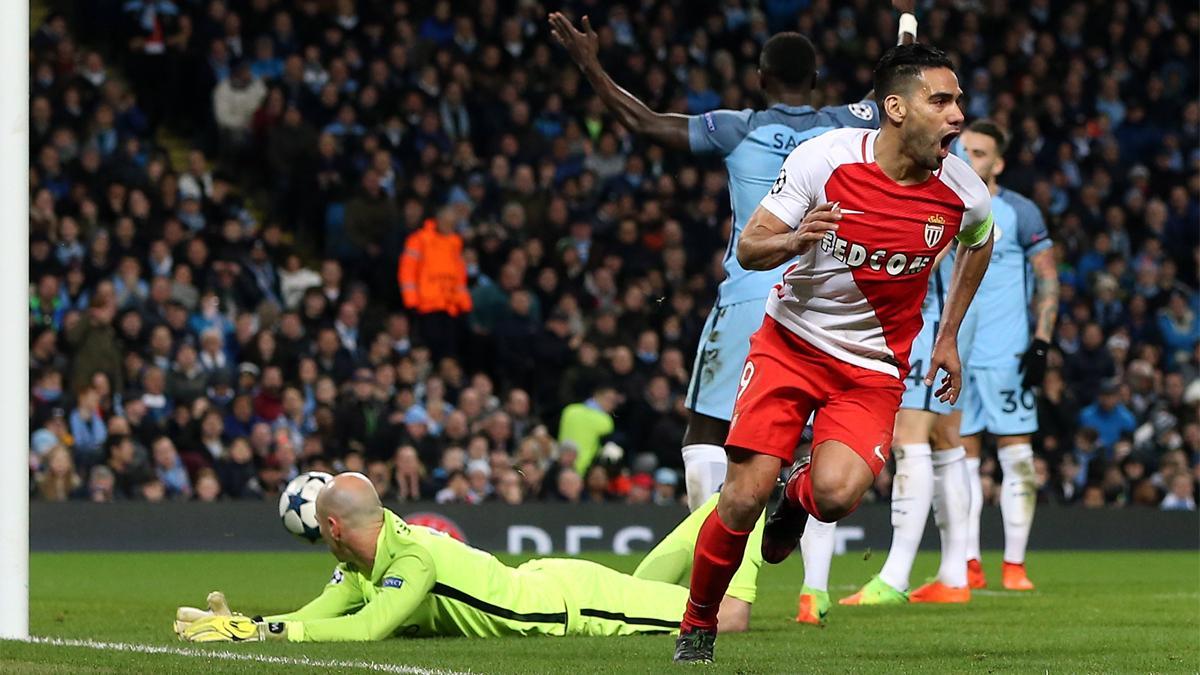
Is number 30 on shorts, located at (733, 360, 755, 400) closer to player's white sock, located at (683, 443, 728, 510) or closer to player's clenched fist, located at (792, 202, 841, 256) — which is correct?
player's clenched fist, located at (792, 202, 841, 256)

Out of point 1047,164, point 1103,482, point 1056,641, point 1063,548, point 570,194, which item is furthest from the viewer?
point 1047,164

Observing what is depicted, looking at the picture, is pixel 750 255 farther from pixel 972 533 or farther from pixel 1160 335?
pixel 1160 335

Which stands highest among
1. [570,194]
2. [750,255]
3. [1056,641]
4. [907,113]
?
[570,194]

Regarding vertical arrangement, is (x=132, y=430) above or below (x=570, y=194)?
below

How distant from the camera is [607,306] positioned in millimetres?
19609

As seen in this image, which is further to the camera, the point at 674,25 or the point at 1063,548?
the point at 674,25

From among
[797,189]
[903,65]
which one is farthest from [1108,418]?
[797,189]

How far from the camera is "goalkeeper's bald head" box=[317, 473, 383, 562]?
7.44m

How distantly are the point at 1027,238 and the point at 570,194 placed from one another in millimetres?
9726

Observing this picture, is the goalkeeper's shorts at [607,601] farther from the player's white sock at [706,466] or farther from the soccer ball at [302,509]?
the soccer ball at [302,509]

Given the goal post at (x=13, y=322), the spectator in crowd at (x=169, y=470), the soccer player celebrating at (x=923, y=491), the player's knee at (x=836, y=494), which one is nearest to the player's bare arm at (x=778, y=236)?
the player's knee at (x=836, y=494)

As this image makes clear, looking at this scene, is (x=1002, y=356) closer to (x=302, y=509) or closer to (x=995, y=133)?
(x=995, y=133)

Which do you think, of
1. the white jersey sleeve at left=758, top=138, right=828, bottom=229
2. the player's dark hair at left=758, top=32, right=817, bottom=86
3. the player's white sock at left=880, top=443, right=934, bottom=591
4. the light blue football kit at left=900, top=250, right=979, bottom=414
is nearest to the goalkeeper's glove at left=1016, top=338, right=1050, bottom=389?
the light blue football kit at left=900, top=250, right=979, bottom=414

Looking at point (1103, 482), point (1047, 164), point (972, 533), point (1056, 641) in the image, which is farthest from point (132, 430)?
point (1047, 164)
